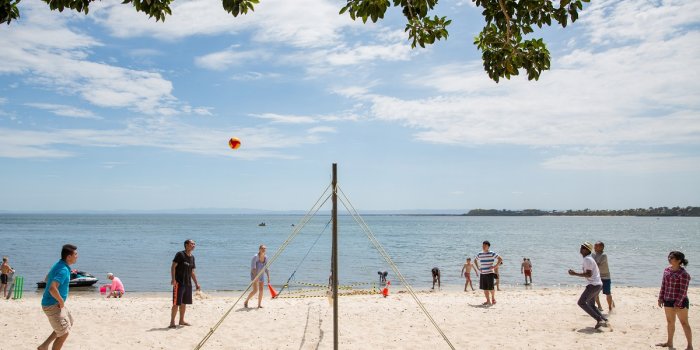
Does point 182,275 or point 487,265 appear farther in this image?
point 487,265

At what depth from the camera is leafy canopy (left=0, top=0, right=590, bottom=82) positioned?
460cm

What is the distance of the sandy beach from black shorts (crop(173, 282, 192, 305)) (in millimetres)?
578

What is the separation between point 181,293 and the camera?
9.60 metres

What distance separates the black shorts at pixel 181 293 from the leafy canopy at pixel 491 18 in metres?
5.91

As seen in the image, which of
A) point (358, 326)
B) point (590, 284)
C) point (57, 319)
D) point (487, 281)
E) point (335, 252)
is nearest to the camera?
point (57, 319)

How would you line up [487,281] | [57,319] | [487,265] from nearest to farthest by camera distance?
[57,319], [487,265], [487,281]

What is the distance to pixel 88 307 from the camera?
12344mm

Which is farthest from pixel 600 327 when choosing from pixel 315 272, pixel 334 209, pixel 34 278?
pixel 34 278

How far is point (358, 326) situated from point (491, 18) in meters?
7.01

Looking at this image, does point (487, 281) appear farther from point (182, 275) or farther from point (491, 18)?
point (491, 18)

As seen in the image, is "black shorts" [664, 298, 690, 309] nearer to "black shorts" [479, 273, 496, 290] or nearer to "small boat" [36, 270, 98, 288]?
"black shorts" [479, 273, 496, 290]

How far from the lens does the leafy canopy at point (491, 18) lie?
460 centimetres

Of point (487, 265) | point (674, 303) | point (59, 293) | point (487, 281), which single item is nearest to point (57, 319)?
point (59, 293)

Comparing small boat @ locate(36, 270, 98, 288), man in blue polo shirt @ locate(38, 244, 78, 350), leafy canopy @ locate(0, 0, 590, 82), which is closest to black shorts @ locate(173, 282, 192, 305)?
man in blue polo shirt @ locate(38, 244, 78, 350)
